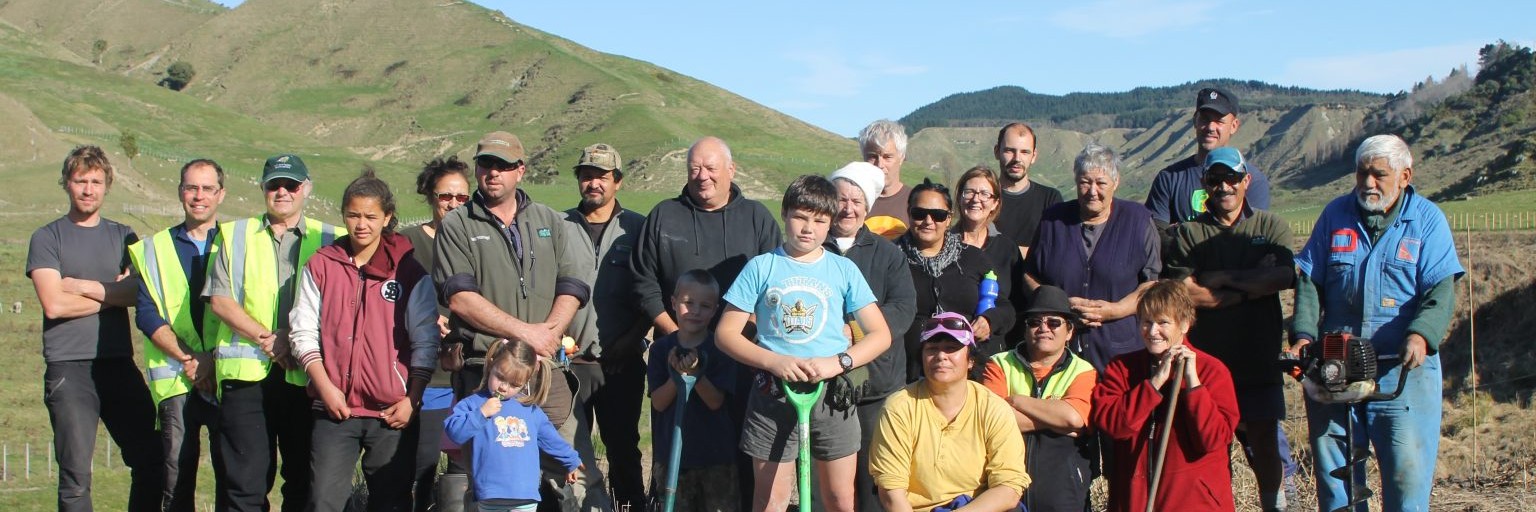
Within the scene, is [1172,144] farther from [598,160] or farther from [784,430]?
[784,430]

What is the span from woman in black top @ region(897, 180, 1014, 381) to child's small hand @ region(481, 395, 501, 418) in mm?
1905

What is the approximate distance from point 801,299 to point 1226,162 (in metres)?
→ 2.16

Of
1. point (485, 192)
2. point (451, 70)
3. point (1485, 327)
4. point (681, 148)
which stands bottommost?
point (1485, 327)

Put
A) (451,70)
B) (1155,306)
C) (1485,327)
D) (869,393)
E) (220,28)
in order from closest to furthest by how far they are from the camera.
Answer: (1155,306) → (869,393) → (1485,327) → (451,70) → (220,28)

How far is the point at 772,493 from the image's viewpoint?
16.4 ft

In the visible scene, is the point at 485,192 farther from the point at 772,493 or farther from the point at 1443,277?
the point at 1443,277

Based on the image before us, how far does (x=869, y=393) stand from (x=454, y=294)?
1907 mm

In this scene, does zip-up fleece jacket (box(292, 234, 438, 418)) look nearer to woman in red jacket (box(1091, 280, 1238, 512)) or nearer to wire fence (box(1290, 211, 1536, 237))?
woman in red jacket (box(1091, 280, 1238, 512))

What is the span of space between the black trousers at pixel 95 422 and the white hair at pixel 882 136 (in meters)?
3.91

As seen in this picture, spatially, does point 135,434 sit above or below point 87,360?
below

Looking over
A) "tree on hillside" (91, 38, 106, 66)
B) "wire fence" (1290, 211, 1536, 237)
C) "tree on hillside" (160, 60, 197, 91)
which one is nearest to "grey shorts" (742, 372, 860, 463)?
"wire fence" (1290, 211, 1536, 237)

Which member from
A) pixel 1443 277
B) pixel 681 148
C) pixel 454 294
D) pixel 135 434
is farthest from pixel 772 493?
pixel 681 148

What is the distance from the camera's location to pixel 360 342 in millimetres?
5262

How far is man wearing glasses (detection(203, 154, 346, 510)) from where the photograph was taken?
5.41 meters
